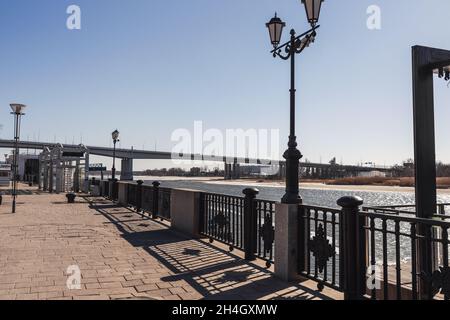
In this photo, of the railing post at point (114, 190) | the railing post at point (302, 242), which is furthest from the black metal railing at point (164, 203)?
the railing post at point (114, 190)

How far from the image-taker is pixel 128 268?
6266 millimetres

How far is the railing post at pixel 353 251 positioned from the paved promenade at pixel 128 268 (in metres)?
0.53

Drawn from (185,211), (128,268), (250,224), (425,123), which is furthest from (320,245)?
(185,211)

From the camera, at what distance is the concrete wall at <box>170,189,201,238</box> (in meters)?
9.52

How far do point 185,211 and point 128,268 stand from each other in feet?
12.8

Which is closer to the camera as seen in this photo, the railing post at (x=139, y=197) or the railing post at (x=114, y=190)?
the railing post at (x=139, y=197)

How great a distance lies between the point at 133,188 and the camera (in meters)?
17.0

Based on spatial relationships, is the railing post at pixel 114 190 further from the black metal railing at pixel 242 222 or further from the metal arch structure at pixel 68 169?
the black metal railing at pixel 242 222

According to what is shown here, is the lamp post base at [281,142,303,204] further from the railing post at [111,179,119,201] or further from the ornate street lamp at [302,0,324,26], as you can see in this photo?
the railing post at [111,179,119,201]

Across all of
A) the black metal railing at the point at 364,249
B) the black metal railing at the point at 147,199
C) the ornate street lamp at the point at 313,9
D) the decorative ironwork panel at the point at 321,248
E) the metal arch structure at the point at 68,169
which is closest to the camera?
the black metal railing at the point at 364,249

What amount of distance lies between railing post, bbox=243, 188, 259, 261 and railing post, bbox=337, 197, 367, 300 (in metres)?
2.50

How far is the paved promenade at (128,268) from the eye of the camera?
4.98m

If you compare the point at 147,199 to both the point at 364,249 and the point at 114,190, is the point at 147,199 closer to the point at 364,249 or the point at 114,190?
the point at 114,190
